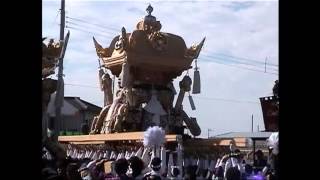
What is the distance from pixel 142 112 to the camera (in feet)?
44.9

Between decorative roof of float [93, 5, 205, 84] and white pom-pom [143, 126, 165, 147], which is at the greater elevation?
decorative roof of float [93, 5, 205, 84]

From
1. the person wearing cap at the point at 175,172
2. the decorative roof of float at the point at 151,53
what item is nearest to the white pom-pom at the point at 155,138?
the person wearing cap at the point at 175,172

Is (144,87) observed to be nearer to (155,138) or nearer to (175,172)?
(155,138)

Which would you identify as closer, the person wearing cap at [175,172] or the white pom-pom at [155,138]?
the person wearing cap at [175,172]

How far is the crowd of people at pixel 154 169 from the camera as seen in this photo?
4.67 metres

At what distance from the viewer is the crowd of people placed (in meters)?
4.67

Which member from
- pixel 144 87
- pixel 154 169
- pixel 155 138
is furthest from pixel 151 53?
pixel 154 169

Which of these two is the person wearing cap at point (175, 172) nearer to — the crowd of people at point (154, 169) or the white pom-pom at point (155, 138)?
the crowd of people at point (154, 169)

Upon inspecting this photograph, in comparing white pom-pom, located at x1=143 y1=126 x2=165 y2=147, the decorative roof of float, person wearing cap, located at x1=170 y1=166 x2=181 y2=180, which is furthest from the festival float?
person wearing cap, located at x1=170 y1=166 x2=181 y2=180

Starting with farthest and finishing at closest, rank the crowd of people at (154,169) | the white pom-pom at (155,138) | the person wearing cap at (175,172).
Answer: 1. the white pom-pom at (155,138)
2. the person wearing cap at (175,172)
3. the crowd of people at (154,169)

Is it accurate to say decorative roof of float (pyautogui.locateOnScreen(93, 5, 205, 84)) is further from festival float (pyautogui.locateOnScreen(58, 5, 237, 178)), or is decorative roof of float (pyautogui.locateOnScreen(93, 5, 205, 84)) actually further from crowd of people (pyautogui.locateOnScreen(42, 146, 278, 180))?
crowd of people (pyautogui.locateOnScreen(42, 146, 278, 180))
